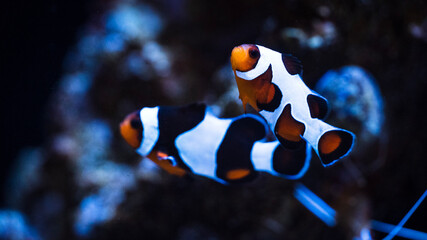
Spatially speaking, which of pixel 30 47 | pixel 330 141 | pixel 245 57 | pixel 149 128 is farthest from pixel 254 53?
pixel 30 47

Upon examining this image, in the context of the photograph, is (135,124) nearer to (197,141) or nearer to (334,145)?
(197,141)

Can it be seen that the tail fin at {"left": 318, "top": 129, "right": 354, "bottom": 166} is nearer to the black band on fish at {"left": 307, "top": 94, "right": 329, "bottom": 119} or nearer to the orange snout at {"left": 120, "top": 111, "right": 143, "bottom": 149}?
the black band on fish at {"left": 307, "top": 94, "right": 329, "bottom": 119}

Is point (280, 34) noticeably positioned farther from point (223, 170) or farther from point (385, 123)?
point (385, 123)

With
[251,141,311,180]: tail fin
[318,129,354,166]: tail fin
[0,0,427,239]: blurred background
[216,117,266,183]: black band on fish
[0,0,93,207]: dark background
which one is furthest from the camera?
[0,0,93,207]: dark background

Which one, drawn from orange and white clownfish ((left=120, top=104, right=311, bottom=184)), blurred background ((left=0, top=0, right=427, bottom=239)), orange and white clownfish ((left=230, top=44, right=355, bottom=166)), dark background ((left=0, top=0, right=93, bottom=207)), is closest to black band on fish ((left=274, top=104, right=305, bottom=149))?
orange and white clownfish ((left=230, top=44, right=355, bottom=166))

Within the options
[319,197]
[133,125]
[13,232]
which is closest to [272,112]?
[133,125]

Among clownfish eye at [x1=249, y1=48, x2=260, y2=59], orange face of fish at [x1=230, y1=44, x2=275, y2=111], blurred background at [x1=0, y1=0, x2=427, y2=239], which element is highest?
clownfish eye at [x1=249, y1=48, x2=260, y2=59]

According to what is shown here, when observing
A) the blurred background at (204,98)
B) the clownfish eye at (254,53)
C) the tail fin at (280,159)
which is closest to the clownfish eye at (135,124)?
the blurred background at (204,98)

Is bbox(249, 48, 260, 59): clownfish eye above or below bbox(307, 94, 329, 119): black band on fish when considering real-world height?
above
